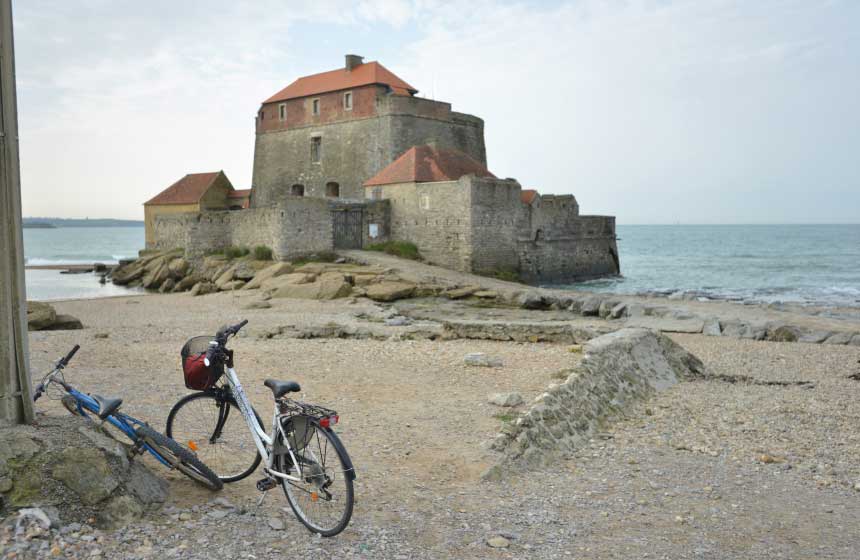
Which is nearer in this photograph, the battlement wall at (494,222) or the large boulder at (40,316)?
the large boulder at (40,316)

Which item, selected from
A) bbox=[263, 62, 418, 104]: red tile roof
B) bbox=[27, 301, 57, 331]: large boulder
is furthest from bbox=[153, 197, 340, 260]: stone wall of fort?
bbox=[27, 301, 57, 331]: large boulder

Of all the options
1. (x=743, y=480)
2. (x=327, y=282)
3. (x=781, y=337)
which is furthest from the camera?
(x=327, y=282)

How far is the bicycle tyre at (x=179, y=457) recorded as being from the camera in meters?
4.93

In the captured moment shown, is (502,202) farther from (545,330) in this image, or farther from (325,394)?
(325,394)

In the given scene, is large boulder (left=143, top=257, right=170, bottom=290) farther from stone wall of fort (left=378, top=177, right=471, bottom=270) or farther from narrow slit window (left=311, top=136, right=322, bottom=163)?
narrow slit window (left=311, top=136, right=322, bottom=163)

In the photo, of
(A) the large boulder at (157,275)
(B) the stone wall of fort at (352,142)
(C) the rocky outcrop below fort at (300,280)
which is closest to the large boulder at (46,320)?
(C) the rocky outcrop below fort at (300,280)

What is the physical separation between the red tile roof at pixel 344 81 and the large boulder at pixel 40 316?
90.8 ft

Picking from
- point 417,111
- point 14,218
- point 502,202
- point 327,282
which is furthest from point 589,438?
point 417,111

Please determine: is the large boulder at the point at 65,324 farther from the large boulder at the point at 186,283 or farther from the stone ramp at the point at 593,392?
the large boulder at the point at 186,283

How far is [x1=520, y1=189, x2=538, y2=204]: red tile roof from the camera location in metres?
34.3

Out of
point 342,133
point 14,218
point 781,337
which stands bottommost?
point 781,337

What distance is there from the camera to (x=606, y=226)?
41594 mm

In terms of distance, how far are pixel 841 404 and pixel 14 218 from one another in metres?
9.39

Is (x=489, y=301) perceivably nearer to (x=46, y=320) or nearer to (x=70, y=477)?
(x=46, y=320)
